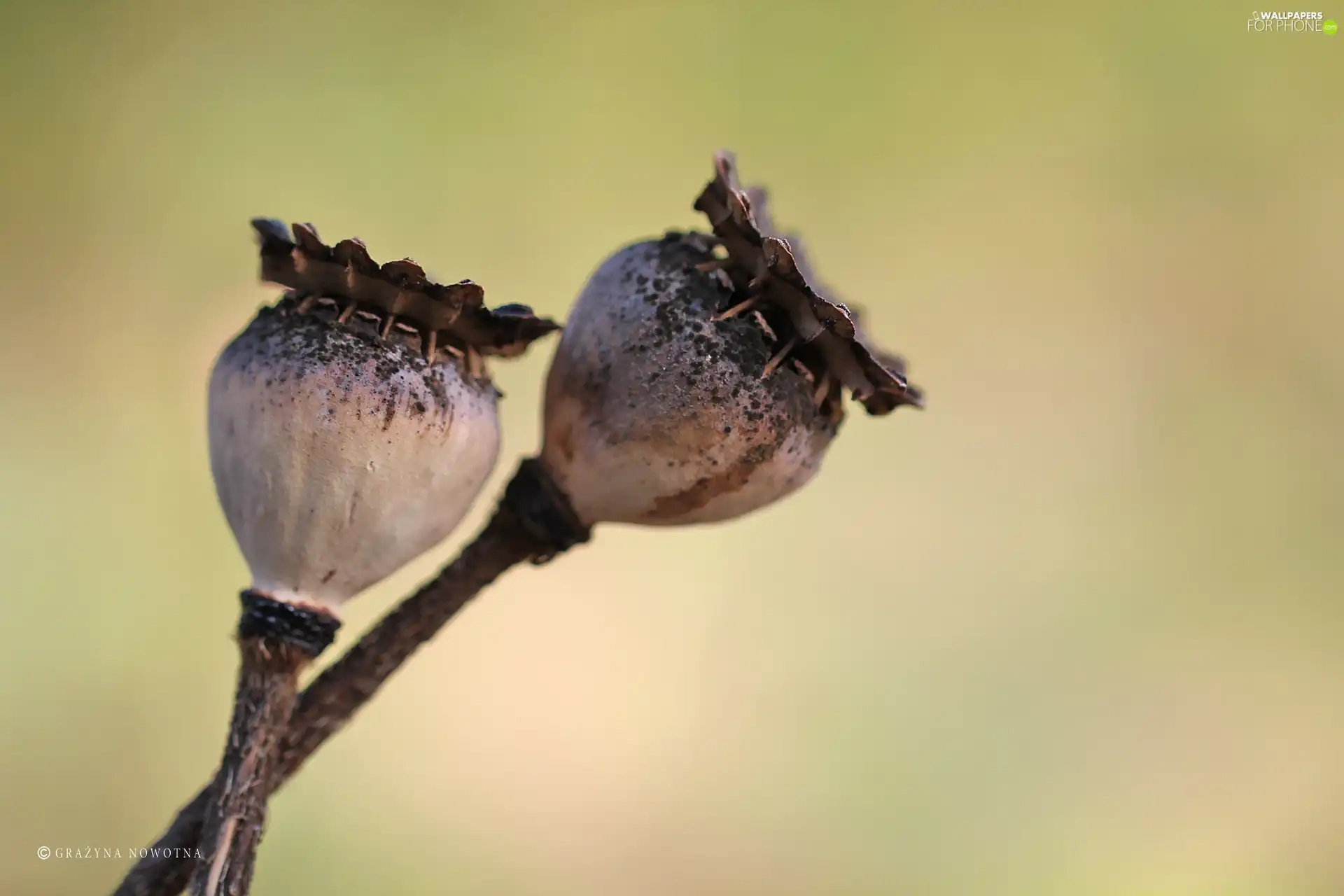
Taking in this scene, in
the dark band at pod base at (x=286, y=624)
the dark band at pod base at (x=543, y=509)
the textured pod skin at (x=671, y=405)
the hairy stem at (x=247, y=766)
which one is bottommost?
the hairy stem at (x=247, y=766)

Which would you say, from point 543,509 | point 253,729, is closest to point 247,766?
point 253,729

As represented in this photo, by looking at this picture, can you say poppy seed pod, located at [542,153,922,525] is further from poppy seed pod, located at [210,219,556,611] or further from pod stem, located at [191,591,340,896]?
pod stem, located at [191,591,340,896]

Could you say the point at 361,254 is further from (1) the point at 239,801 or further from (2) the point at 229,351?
(1) the point at 239,801

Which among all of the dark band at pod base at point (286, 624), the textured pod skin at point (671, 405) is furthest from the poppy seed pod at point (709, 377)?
the dark band at pod base at point (286, 624)

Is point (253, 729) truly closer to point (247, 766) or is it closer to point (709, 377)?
point (247, 766)

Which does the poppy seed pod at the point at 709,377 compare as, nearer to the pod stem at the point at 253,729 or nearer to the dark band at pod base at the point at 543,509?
the dark band at pod base at the point at 543,509

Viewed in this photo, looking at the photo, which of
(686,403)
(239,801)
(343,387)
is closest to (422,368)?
(343,387)
